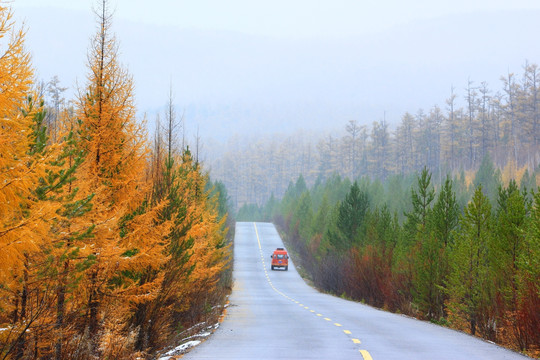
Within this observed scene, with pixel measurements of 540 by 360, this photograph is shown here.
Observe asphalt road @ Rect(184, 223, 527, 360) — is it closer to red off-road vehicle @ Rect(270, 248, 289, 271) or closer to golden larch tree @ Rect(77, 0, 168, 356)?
golden larch tree @ Rect(77, 0, 168, 356)

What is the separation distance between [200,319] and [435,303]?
10.5 m

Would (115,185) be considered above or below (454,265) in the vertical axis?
above

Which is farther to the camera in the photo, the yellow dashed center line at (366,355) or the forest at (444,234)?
the forest at (444,234)

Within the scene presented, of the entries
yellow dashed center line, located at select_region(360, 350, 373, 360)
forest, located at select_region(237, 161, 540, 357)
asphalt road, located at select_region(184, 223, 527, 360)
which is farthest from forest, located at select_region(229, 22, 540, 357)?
yellow dashed center line, located at select_region(360, 350, 373, 360)

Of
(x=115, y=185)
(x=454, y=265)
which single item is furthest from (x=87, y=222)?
(x=454, y=265)

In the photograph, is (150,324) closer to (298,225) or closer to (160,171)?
(160,171)

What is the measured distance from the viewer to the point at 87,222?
10.6 m

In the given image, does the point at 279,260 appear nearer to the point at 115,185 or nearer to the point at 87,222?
the point at 115,185

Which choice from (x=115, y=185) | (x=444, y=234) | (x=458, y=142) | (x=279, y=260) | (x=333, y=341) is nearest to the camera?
(x=333, y=341)

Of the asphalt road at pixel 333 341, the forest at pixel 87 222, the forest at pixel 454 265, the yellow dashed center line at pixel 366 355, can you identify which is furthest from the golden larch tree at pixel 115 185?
the forest at pixel 454 265

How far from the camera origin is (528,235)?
18203 millimetres

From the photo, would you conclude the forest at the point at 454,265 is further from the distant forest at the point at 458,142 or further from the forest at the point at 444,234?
the distant forest at the point at 458,142

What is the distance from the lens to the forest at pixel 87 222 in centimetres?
741

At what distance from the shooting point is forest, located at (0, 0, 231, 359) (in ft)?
24.3
